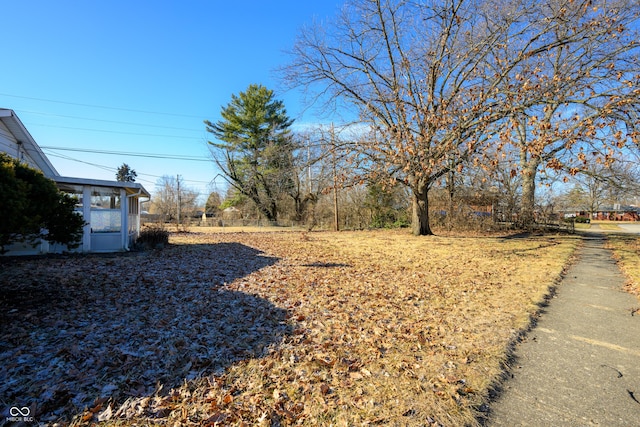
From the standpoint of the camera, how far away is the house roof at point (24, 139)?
9383 mm

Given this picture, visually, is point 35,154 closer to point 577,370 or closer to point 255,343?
point 255,343

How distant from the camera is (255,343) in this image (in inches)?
149

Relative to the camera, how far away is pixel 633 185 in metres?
14.4

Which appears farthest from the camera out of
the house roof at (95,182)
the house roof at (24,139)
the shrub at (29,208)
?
the house roof at (95,182)

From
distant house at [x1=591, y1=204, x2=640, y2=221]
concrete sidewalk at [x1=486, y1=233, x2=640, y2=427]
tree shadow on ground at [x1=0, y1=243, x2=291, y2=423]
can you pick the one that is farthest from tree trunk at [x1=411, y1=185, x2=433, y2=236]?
distant house at [x1=591, y1=204, x2=640, y2=221]

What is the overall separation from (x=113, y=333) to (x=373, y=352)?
3.31 m

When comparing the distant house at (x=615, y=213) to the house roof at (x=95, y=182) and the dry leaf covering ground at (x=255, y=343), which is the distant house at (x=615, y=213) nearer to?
the dry leaf covering ground at (x=255, y=343)

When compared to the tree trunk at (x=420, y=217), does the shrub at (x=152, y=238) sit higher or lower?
lower

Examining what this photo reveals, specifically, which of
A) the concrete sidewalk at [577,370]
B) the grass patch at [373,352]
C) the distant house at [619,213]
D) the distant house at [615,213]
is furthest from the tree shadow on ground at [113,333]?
the distant house at [619,213]

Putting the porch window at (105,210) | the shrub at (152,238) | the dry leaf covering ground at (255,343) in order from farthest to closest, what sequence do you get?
the shrub at (152,238) < the porch window at (105,210) < the dry leaf covering ground at (255,343)

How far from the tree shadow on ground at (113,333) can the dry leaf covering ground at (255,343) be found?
0.02 meters

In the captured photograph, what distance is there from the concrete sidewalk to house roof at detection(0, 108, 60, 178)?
12448 millimetres

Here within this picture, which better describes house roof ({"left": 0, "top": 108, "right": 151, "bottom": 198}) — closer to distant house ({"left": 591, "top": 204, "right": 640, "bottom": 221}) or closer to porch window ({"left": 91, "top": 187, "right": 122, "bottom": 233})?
porch window ({"left": 91, "top": 187, "right": 122, "bottom": 233})

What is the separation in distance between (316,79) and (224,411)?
45.6 ft
